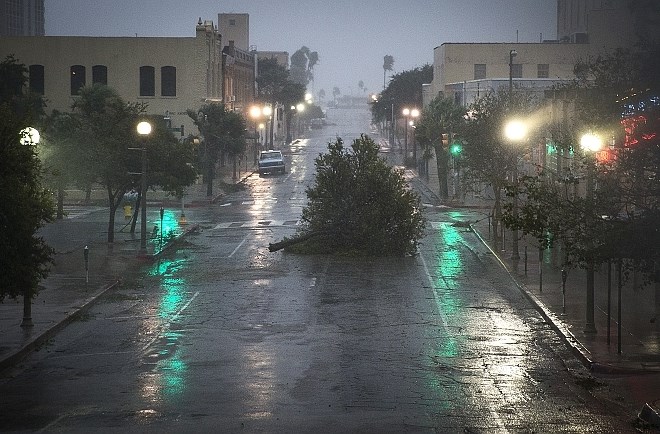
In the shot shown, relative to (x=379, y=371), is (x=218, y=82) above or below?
above

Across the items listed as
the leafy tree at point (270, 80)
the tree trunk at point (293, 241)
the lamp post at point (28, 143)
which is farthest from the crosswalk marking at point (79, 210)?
the leafy tree at point (270, 80)

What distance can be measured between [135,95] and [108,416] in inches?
2482

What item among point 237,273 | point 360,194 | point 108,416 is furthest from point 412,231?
point 108,416

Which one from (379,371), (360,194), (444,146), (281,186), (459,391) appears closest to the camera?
(459,391)

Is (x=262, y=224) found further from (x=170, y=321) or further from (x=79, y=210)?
(x=170, y=321)

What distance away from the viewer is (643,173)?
18.9m

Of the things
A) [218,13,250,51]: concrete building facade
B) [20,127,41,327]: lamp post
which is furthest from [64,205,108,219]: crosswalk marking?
[218,13,250,51]: concrete building facade

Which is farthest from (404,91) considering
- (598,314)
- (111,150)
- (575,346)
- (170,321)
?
(575,346)

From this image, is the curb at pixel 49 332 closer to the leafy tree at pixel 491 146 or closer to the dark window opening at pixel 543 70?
the leafy tree at pixel 491 146

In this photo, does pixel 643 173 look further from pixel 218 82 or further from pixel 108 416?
pixel 218 82

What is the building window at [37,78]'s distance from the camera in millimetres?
76625

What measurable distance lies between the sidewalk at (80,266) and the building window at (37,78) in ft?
72.5

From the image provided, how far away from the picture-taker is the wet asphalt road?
592 inches

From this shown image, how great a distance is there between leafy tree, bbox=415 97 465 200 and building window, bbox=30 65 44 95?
26.7 meters
